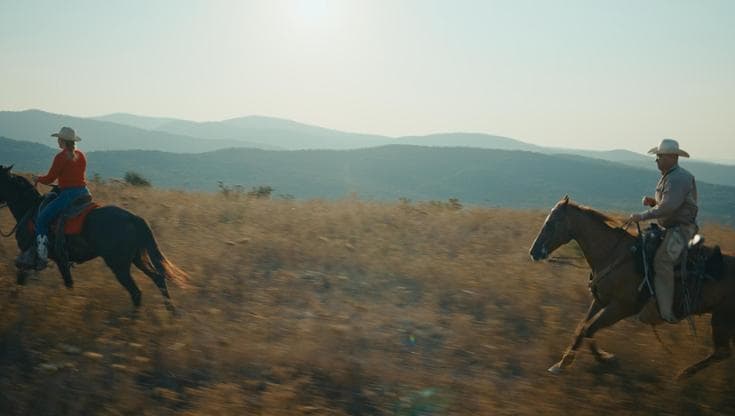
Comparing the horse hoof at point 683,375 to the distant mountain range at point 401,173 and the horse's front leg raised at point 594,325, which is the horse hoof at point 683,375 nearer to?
the horse's front leg raised at point 594,325

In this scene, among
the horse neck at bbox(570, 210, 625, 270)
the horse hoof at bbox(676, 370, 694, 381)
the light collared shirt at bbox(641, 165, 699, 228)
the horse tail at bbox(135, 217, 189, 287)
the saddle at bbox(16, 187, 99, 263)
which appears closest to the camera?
the horse hoof at bbox(676, 370, 694, 381)

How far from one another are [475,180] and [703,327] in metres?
108

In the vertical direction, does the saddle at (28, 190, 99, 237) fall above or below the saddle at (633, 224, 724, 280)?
below

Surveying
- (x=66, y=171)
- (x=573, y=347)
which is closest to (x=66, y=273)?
(x=66, y=171)

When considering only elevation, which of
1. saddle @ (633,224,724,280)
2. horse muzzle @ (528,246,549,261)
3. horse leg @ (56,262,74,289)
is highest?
saddle @ (633,224,724,280)

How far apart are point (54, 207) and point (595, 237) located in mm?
7952

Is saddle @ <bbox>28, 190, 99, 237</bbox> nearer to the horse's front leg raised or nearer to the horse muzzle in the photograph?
the horse muzzle

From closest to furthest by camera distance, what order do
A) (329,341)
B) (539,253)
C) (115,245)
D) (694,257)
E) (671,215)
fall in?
(694,257), (671,215), (329,341), (539,253), (115,245)

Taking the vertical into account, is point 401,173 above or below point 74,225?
above

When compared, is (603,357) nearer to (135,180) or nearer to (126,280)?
(126,280)

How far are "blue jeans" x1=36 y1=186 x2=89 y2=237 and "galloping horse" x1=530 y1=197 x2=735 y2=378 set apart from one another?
696cm

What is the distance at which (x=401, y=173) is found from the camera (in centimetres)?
12062

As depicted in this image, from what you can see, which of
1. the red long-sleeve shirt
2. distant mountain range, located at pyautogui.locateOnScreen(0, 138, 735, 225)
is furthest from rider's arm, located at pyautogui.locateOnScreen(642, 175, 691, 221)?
distant mountain range, located at pyautogui.locateOnScreen(0, 138, 735, 225)

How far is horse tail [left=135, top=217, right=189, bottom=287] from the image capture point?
7.93 meters
